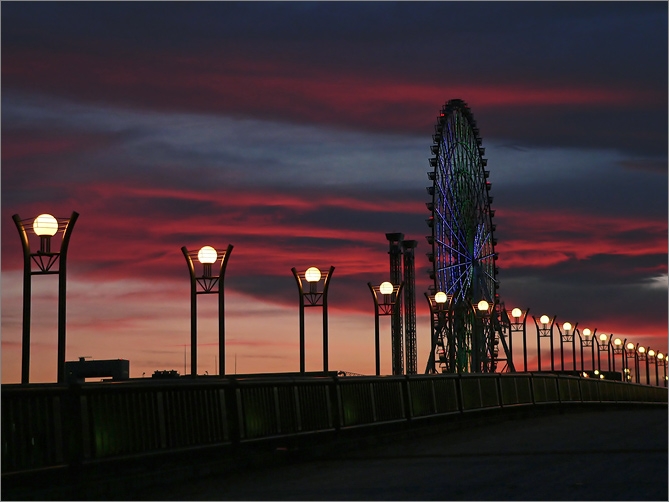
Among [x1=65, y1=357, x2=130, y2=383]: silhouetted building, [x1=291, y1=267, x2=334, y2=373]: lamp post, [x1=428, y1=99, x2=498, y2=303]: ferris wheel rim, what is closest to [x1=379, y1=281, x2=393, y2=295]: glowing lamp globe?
[x1=291, y1=267, x2=334, y2=373]: lamp post

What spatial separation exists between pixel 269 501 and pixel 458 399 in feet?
46.9

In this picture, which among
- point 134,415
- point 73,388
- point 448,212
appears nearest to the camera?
point 73,388

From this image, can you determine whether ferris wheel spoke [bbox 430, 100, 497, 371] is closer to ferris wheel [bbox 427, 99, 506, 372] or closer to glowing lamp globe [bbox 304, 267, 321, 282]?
ferris wheel [bbox 427, 99, 506, 372]

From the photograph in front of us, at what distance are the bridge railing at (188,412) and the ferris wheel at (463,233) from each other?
50728mm

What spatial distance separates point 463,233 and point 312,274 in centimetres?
4418

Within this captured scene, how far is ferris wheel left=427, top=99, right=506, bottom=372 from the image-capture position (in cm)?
7556

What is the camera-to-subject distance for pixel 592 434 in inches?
837

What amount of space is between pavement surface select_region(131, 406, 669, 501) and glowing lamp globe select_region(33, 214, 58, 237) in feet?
26.1

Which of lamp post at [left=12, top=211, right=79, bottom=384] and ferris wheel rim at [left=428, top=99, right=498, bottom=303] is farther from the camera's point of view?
ferris wheel rim at [left=428, top=99, right=498, bottom=303]

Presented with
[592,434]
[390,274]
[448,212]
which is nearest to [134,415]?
[592,434]

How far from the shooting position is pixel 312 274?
35312 mm

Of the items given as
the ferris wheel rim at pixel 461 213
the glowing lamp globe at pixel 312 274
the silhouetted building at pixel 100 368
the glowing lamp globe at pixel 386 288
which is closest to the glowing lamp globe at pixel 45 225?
the glowing lamp globe at pixel 312 274

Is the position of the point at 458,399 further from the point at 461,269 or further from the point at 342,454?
the point at 461,269

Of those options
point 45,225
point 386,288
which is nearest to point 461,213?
point 386,288
